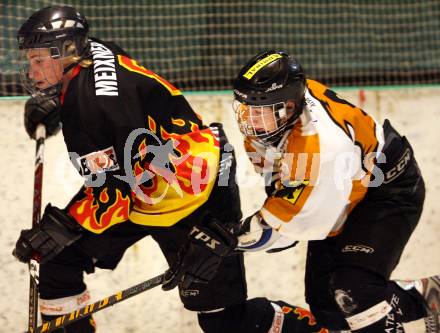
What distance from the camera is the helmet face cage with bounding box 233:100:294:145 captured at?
8.52 feet

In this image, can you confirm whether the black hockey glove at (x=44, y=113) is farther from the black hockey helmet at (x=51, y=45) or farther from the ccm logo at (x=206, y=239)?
the ccm logo at (x=206, y=239)

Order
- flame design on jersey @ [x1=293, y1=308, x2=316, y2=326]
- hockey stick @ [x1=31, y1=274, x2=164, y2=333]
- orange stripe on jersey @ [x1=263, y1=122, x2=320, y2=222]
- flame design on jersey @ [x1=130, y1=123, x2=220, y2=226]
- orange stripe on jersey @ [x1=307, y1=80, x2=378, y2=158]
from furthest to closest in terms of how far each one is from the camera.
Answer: flame design on jersey @ [x1=293, y1=308, x2=316, y2=326] < hockey stick @ [x1=31, y1=274, x2=164, y2=333] < flame design on jersey @ [x1=130, y1=123, x2=220, y2=226] < orange stripe on jersey @ [x1=307, y1=80, x2=378, y2=158] < orange stripe on jersey @ [x1=263, y1=122, x2=320, y2=222]

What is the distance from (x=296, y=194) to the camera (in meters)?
2.60

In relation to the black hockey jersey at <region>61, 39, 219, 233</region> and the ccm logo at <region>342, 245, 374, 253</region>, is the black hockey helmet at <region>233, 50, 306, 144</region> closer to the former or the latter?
the black hockey jersey at <region>61, 39, 219, 233</region>

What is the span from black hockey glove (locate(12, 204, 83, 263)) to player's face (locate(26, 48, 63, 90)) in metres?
0.44

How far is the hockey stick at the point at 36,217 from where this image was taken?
2.87 m

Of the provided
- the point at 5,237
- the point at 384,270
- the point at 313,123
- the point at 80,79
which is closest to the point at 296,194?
the point at 313,123

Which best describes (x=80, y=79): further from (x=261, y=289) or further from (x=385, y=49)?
(x=385, y=49)

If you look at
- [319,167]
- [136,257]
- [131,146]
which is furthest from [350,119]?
[136,257]

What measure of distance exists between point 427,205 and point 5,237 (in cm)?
189

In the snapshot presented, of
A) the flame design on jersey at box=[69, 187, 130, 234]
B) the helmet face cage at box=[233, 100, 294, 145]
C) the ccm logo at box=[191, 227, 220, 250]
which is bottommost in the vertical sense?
the ccm logo at box=[191, 227, 220, 250]

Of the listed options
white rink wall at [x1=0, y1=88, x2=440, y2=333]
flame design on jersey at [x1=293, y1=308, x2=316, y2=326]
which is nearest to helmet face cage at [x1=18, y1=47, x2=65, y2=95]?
white rink wall at [x1=0, y1=88, x2=440, y2=333]

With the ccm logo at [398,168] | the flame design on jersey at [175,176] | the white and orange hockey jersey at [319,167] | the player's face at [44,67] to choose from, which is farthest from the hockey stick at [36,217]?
the ccm logo at [398,168]

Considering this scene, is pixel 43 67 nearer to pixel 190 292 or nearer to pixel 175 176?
pixel 175 176
